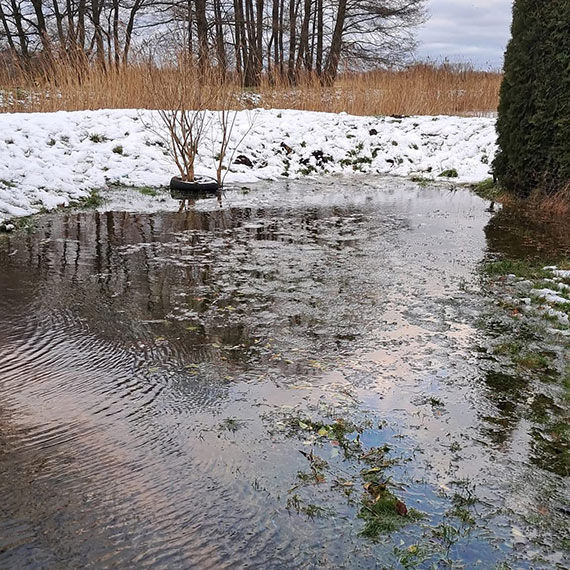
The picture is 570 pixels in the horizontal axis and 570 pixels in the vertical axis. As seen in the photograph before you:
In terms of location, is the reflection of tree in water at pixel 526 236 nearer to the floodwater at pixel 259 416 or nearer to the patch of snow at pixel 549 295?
the floodwater at pixel 259 416

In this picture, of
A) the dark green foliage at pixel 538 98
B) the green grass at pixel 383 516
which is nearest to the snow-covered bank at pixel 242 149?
the dark green foliage at pixel 538 98

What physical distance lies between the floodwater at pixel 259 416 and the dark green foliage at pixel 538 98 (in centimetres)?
324

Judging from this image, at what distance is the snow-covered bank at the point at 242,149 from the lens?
8.96 metres

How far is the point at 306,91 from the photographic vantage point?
50.3 feet

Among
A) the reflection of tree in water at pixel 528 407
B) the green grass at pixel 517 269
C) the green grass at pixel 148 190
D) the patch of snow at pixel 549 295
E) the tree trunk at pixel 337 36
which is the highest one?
the tree trunk at pixel 337 36

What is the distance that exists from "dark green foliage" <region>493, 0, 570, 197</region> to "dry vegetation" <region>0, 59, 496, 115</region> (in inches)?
181

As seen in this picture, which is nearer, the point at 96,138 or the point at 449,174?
the point at 96,138

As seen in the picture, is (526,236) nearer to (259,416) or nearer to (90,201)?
(259,416)

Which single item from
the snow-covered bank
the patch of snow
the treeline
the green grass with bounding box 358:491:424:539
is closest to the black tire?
the snow-covered bank

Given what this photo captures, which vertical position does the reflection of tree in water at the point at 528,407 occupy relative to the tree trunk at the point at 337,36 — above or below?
below

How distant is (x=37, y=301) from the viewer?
15.3 feet

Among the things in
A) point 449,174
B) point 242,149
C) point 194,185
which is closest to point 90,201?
point 194,185

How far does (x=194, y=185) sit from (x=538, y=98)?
18.0 feet

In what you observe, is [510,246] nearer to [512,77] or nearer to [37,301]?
[512,77]
